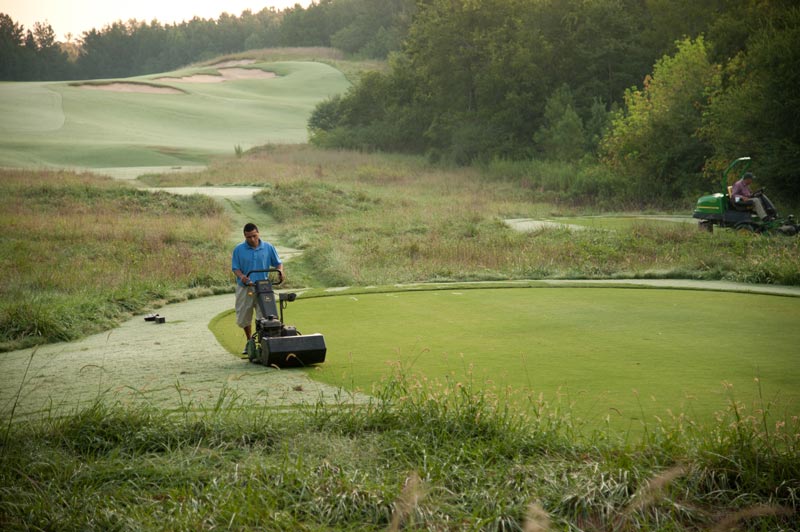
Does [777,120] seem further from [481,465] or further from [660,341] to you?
[481,465]

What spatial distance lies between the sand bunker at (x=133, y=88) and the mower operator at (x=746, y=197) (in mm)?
55531

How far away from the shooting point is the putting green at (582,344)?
22.2 feet

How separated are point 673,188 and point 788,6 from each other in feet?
24.1

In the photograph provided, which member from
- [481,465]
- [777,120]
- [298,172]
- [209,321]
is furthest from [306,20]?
[481,465]

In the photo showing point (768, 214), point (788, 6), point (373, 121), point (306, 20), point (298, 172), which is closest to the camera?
point (768, 214)

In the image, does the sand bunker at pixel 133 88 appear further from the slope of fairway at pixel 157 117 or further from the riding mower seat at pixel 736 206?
→ the riding mower seat at pixel 736 206

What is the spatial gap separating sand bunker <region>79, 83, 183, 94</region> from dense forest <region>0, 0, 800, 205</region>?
6.87ft

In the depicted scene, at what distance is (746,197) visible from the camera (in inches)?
760

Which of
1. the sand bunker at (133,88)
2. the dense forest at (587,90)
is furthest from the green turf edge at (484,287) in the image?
the sand bunker at (133,88)

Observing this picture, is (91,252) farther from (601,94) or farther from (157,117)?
(157,117)

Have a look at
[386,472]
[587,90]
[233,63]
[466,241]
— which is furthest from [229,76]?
[386,472]

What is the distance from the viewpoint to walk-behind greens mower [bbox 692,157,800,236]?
18844mm

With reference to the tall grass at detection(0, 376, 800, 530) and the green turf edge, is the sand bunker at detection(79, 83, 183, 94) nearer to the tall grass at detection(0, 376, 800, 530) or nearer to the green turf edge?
the green turf edge

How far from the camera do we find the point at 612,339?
912 cm
